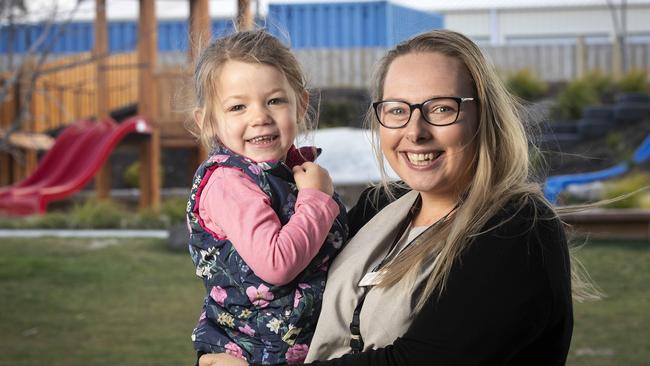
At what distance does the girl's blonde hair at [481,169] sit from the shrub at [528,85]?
16983mm

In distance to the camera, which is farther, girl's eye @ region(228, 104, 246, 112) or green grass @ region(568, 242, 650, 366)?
green grass @ region(568, 242, 650, 366)

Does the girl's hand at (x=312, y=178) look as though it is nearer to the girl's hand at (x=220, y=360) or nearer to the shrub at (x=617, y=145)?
the girl's hand at (x=220, y=360)

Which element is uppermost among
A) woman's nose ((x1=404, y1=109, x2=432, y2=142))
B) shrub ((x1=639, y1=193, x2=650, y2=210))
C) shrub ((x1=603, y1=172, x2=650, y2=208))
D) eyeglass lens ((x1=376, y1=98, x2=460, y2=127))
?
eyeglass lens ((x1=376, y1=98, x2=460, y2=127))

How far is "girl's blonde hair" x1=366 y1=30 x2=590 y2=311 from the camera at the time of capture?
2238 mm

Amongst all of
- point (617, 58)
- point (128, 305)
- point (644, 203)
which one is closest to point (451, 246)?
point (128, 305)

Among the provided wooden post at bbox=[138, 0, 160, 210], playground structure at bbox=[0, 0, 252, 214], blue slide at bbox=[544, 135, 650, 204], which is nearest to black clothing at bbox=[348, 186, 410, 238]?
blue slide at bbox=[544, 135, 650, 204]

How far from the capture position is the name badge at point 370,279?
2.32 metres

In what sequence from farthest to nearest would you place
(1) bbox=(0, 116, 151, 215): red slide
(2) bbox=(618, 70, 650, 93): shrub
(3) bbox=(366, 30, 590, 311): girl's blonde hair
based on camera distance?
(2) bbox=(618, 70, 650, 93): shrub → (1) bbox=(0, 116, 151, 215): red slide → (3) bbox=(366, 30, 590, 311): girl's blonde hair

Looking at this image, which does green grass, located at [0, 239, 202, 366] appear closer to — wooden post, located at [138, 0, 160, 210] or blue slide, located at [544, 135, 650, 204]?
wooden post, located at [138, 0, 160, 210]

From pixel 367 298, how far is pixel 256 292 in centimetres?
28

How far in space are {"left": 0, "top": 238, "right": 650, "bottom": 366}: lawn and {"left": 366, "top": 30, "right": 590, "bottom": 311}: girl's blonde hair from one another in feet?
13.6

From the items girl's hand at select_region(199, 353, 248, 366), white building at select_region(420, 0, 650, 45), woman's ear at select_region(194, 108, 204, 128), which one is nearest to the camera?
girl's hand at select_region(199, 353, 248, 366)

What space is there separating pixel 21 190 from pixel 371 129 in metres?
13.4

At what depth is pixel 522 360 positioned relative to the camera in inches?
86.3
